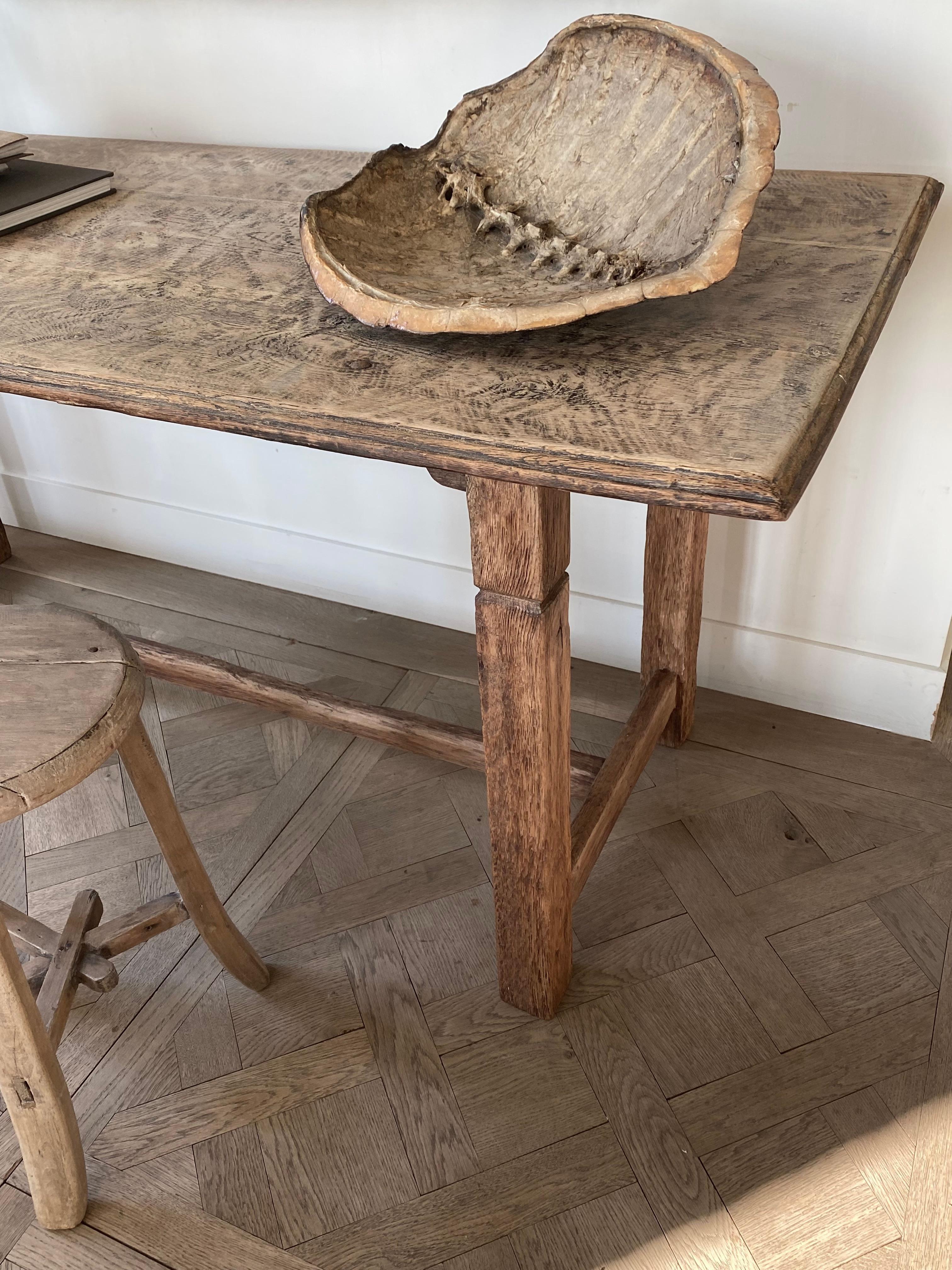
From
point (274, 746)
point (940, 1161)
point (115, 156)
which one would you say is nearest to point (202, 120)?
point (115, 156)

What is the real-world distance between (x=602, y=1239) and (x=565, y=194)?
1084 millimetres

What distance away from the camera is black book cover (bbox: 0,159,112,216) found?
127 centimetres

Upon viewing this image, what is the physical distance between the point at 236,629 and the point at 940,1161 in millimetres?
1458

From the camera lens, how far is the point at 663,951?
1318mm

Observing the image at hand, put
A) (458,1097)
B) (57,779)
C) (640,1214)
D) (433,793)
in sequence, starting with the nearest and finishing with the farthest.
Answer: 1. (57,779)
2. (640,1214)
3. (458,1097)
4. (433,793)

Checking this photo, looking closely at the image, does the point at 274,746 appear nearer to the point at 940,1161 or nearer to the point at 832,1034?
the point at 832,1034

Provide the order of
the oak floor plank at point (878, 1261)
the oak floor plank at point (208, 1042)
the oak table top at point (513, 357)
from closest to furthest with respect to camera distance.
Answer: the oak table top at point (513, 357) → the oak floor plank at point (878, 1261) → the oak floor plank at point (208, 1042)

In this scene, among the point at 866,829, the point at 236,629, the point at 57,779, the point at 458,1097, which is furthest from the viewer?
the point at 236,629

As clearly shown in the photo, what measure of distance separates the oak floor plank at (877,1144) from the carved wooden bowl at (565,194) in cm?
90

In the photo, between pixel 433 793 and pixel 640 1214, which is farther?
pixel 433 793

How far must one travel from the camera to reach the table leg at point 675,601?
1411 mm

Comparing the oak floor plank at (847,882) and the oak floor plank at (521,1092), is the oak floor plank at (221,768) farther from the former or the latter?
the oak floor plank at (847,882)

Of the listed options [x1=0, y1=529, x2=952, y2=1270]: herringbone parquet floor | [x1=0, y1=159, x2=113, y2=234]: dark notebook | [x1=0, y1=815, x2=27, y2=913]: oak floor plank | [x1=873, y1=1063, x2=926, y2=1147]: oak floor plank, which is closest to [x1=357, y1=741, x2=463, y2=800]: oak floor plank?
[x1=0, y1=529, x2=952, y2=1270]: herringbone parquet floor

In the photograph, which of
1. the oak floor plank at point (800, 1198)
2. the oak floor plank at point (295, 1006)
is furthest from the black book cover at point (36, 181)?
the oak floor plank at point (800, 1198)
